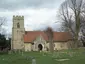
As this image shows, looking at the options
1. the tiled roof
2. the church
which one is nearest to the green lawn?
the church

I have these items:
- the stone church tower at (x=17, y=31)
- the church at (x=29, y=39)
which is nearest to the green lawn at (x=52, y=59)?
the church at (x=29, y=39)

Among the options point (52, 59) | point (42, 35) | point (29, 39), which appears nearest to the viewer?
point (52, 59)

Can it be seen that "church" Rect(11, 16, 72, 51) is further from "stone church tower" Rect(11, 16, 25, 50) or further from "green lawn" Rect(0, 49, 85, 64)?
"green lawn" Rect(0, 49, 85, 64)

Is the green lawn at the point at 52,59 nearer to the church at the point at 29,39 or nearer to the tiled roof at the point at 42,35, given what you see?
the church at the point at 29,39

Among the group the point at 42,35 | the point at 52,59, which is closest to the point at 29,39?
the point at 42,35

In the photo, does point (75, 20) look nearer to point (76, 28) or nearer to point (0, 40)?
point (76, 28)

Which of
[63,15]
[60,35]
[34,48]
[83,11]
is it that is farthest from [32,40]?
[83,11]

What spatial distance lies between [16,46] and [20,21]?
10286mm

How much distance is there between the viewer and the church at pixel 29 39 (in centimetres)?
9894

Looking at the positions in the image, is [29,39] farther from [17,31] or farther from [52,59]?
[52,59]

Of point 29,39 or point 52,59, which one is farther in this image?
point 29,39

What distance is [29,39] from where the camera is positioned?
10119 cm

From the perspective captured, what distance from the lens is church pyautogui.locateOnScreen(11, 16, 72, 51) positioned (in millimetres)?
98938

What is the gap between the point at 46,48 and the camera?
98188 mm
